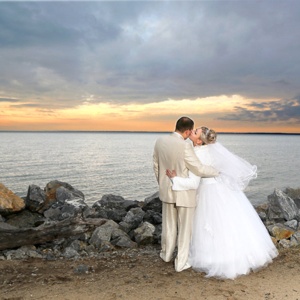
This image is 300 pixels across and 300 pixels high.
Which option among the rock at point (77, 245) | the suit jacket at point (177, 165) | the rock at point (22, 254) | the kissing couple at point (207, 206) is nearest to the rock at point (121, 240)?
the rock at point (77, 245)

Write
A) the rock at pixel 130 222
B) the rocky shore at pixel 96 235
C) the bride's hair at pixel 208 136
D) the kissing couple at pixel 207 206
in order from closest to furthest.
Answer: the kissing couple at pixel 207 206 → the bride's hair at pixel 208 136 → the rocky shore at pixel 96 235 → the rock at pixel 130 222

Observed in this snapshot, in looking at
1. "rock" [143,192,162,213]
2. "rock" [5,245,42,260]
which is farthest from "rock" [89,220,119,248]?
"rock" [143,192,162,213]

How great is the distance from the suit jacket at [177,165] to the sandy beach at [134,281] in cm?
152

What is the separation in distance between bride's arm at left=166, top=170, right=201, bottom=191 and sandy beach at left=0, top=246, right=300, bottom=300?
1.72 metres

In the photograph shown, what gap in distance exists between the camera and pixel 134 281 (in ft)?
22.1

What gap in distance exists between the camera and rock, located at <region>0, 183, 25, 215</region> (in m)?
16.4

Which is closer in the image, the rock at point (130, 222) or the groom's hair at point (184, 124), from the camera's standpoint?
the groom's hair at point (184, 124)

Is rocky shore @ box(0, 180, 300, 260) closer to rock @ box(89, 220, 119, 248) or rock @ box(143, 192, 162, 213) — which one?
rock @ box(89, 220, 119, 248)

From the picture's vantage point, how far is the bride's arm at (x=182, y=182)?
265 inches

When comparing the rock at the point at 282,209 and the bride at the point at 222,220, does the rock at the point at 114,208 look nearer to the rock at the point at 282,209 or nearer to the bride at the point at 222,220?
the rock at the point at 282,209

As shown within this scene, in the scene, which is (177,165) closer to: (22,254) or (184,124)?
(184,124)

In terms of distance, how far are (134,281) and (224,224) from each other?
2051 millimetres

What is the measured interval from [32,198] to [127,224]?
279 inches

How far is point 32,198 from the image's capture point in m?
17.5
